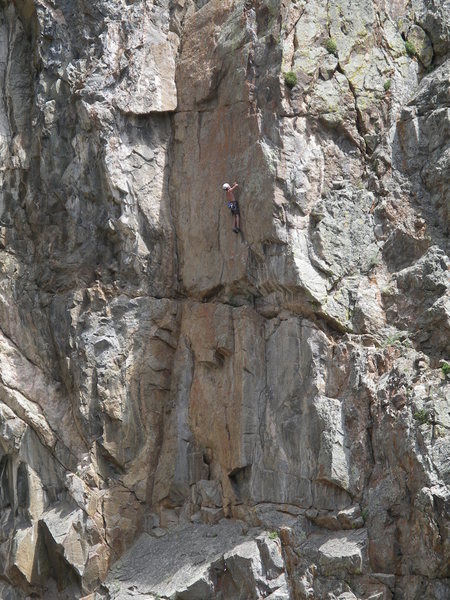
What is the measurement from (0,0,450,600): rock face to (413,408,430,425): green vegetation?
5 cm

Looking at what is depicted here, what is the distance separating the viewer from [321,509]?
22.9m

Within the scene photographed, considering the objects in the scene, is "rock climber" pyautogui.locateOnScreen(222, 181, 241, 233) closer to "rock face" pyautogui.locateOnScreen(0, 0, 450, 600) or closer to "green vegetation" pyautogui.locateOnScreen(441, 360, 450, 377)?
"rock face" pyautogui.locateOnScreen(0, 0, 450, 600)

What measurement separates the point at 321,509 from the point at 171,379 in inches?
231

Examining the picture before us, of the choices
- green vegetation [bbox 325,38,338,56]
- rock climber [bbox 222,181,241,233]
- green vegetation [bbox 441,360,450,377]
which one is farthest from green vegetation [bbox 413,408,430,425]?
green vegetation [bbox 325,38,338,56]

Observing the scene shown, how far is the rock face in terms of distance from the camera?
22844 millimetres

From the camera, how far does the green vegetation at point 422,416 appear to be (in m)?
21.6

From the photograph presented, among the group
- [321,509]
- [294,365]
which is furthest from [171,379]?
[321,509]

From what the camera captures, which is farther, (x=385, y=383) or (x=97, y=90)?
(x=97, y=90)

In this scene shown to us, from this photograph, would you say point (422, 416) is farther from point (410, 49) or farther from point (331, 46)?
point (410, 49)

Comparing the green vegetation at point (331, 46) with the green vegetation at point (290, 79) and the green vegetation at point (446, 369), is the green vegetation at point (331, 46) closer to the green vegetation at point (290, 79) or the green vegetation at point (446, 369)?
the green vegetation at point (290, 79)

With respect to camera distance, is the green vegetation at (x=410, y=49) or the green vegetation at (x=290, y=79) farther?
the green vegetation at (x=410, y=49)

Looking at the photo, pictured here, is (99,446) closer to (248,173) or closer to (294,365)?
(294,365)

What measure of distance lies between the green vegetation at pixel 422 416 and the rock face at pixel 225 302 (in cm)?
5

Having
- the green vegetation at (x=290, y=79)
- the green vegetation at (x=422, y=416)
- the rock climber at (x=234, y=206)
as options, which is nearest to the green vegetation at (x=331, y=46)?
the green vegetation at (x=290, y=79)
